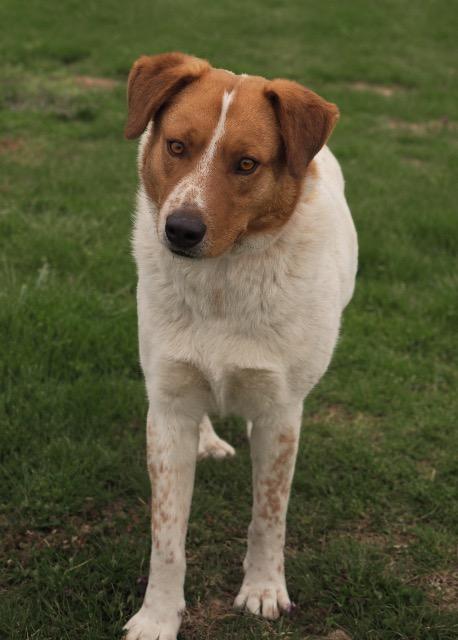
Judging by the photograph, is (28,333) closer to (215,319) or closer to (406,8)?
(215,319)

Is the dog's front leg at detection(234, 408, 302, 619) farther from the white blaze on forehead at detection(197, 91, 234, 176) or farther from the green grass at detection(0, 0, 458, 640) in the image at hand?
the white blaze on forehead at detection(197, 91, 234, 176)

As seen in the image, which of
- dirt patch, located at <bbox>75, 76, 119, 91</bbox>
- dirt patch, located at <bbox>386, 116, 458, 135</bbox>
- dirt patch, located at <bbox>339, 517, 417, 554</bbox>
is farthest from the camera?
dirt patch, located at <bbox>75, 76, 119, 91</bbox>

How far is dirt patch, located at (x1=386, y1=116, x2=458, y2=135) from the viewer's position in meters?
9.66

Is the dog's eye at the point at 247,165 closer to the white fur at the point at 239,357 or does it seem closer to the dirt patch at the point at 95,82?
the white fur at the point at 239,357

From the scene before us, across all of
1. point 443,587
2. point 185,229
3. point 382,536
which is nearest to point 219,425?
point 382,536

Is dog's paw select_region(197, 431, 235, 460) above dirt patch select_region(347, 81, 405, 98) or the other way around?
above

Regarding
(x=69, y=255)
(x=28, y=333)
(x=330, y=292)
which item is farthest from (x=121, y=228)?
(x=330, y=292)

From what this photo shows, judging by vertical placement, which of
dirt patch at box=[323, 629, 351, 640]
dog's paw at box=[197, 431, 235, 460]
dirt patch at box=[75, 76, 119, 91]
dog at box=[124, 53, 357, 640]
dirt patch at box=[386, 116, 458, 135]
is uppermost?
dog at box=[124, 53, 357, 640]

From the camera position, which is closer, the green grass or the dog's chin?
the dog's chin

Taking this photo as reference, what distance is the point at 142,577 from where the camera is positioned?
11.9 ft

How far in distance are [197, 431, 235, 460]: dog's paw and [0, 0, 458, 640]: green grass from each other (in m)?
0.08

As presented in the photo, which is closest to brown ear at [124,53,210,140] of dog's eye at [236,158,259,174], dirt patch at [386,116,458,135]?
dog's eye at [236,158,259,174]

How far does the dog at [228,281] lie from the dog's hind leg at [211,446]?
2.77 ft

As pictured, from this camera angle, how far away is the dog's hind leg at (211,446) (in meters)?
4.43
